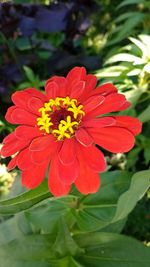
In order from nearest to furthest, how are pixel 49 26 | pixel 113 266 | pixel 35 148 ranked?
pixel 35 148 → pixel 113 266 → pixel 49 26

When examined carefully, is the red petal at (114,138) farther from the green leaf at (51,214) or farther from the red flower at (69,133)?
the green leaf at (51,214)

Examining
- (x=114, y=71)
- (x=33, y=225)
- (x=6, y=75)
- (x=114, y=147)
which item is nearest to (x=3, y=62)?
(x=6, y=75)

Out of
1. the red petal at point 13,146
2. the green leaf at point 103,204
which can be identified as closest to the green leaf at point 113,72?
the green leaf at point 103,204

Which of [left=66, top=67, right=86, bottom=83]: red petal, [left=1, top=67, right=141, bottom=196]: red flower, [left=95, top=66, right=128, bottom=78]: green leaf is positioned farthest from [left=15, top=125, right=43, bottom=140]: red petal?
[left=95, top=66, right=128, bottom=78]: green leaf

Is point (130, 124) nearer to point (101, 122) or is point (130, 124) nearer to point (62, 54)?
point (101, 122)

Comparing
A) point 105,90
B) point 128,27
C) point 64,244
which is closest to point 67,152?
point 105,90

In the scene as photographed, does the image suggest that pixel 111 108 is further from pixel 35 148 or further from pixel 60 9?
pixel 60 9
